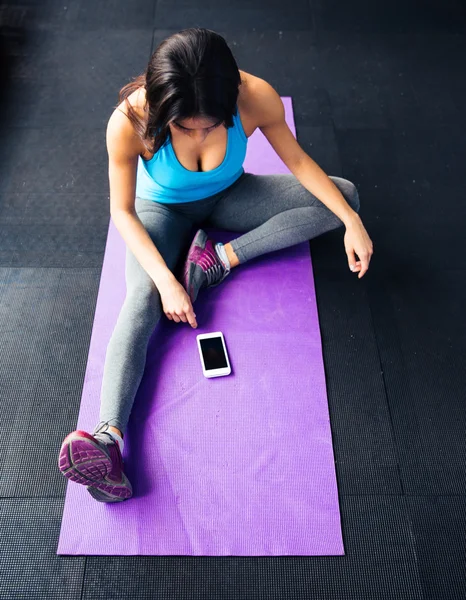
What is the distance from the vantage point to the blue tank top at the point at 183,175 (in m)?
1.54

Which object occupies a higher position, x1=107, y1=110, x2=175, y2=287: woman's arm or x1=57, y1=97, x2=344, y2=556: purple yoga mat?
x1=107, y1=110, x2=175, y2=287: woman's arm

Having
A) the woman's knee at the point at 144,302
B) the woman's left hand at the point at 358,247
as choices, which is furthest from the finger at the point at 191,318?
the woman's left hand at the point at 358,247

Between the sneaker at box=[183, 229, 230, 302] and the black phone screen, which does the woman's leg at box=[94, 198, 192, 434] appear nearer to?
the sneaker at box=[183, 229, 230, 302]

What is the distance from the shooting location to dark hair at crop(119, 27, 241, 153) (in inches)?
45.3

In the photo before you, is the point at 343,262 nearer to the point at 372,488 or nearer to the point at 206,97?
the point at 372,488

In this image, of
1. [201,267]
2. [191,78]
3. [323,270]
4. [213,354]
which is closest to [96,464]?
[213,354]

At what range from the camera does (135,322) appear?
1585 millimetres

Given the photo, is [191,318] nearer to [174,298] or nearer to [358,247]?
[174,298]

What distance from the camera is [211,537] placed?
1494mm

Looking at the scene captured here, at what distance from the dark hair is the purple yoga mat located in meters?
0.80

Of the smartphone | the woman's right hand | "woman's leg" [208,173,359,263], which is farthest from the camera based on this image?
"woman's leg" [208,173,359,263]

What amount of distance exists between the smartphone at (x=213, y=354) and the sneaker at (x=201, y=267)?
0.14 metres

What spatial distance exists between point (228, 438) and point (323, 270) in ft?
2.51

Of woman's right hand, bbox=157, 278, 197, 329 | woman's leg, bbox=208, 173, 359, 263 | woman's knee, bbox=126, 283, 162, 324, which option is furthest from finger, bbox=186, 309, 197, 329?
woman's leg, bbox=208, 173, 359, 263
